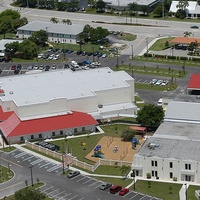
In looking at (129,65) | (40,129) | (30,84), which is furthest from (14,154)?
(129,65)

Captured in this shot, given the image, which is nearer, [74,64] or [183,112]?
[183,112]

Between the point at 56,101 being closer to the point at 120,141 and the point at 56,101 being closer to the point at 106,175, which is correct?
the point at 120,141

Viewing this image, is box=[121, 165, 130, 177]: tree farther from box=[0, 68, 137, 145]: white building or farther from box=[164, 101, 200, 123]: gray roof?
box=[0, 68, 137, 145]: white building

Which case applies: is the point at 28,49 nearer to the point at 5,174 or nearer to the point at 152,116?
the point at 152,116

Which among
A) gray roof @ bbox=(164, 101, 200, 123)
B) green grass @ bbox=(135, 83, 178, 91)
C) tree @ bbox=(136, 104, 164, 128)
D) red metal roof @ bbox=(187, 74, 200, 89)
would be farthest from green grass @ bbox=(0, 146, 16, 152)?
green grass @ bbox=(135, 83, 178, 91)

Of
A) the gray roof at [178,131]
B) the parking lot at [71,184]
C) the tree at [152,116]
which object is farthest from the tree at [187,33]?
the parking lot at [71,184]

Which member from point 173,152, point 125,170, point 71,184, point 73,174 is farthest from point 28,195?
point 173,152
